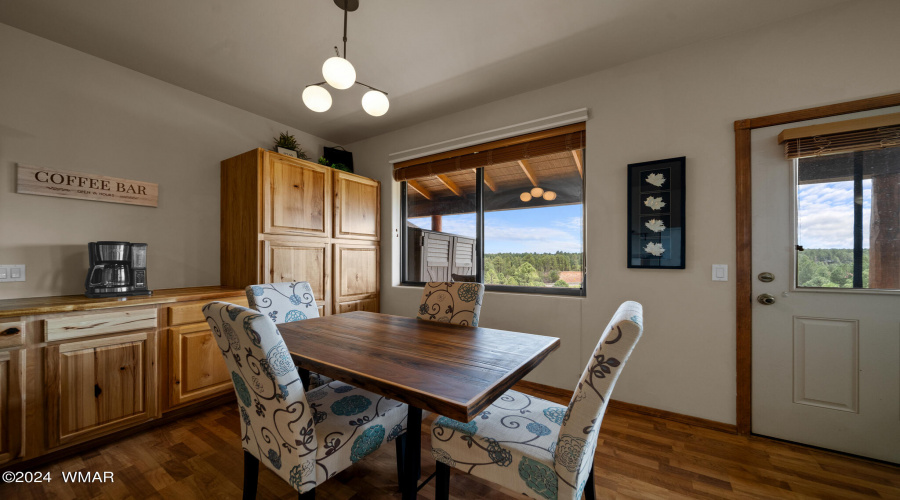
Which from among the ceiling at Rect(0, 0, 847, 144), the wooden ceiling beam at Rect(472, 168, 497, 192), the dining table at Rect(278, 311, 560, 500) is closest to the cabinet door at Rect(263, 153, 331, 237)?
the ceiling at Rect(0, 0, 847, 144)

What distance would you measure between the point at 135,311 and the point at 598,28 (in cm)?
338

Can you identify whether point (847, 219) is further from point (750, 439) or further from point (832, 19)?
point (750, 439)

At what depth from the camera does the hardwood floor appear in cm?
152

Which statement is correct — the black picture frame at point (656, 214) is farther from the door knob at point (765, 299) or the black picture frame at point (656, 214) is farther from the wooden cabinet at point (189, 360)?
the wooden cabinet at point (189, 360)

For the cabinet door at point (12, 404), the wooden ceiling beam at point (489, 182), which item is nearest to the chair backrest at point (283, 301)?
the cabinet door at point (12, 404)

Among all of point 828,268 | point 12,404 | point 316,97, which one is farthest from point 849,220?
point 12,404

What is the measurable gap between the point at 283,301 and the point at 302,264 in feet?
3.00

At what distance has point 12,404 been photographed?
164 cm

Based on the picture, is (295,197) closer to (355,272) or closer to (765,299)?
(355,272)

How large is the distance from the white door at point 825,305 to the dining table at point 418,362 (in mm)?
1546

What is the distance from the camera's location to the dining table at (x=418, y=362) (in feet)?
3.22

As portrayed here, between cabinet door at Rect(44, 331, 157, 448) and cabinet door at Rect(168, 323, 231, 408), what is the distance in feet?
0.34

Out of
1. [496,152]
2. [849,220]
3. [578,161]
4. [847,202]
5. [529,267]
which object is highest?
[496,152]

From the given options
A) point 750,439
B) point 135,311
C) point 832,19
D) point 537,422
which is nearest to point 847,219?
point 832,19
